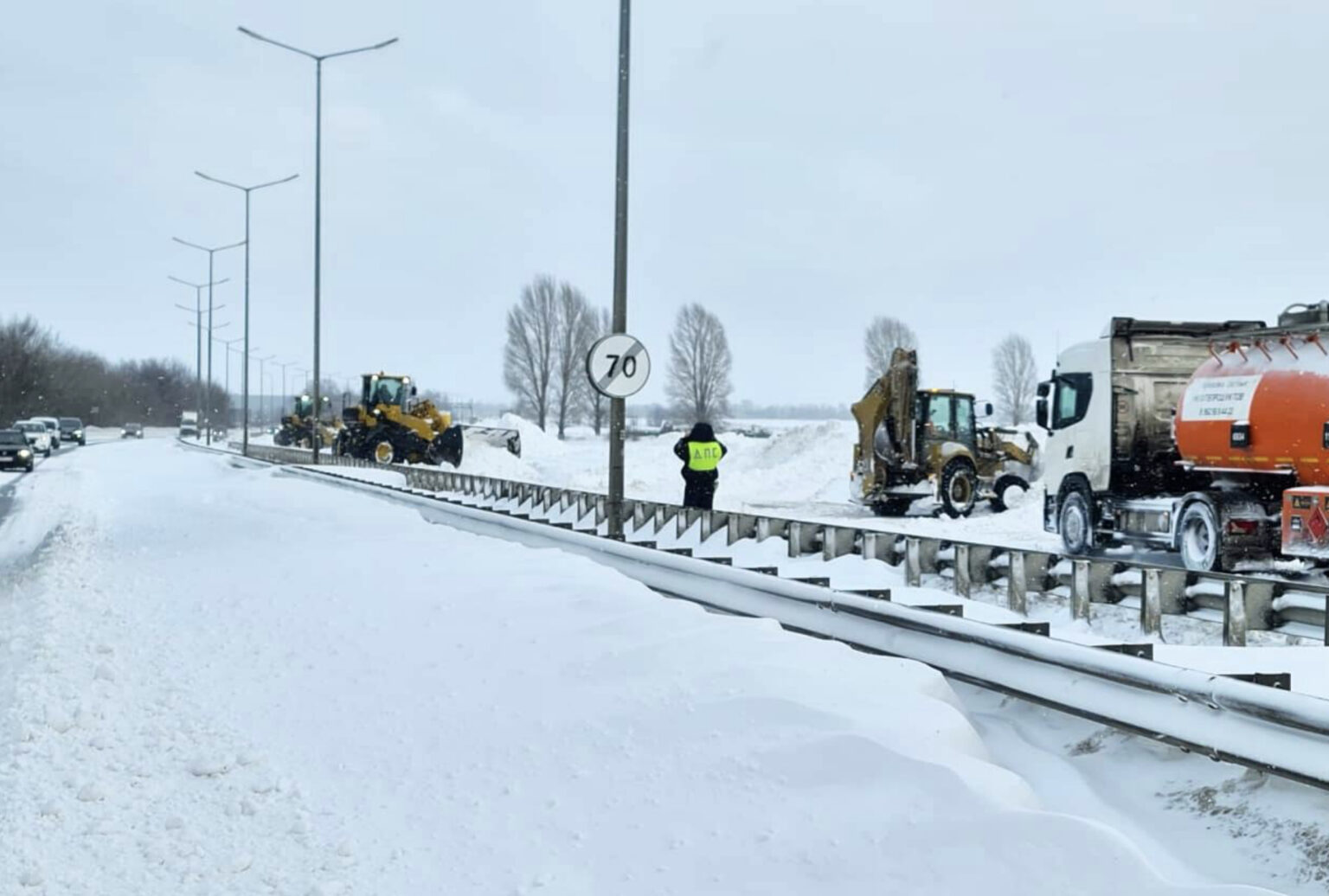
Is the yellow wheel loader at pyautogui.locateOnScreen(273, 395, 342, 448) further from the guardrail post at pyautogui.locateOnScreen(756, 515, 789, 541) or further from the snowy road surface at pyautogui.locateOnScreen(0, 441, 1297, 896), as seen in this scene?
the snowy road surface at pyautogui.locateOnScreen(0, 441, 1297, 896)

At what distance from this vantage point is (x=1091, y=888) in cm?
374

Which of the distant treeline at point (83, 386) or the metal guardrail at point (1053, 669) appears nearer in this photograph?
the metal guardrail at point (1053, 669)

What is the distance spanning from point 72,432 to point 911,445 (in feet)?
260

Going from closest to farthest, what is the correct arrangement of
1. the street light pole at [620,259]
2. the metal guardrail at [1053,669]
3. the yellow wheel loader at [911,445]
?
1. the metal guardrail at [1053,669]
2. the street light pole at [620,259]
3. the yellow wheel loader at [911,445]

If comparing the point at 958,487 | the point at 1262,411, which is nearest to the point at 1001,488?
the point at 958,487

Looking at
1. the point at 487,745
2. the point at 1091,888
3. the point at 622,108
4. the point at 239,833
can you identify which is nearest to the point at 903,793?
the point at 1091,888

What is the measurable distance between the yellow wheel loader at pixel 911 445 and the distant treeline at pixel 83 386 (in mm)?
72881

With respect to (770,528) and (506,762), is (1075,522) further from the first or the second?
(506,762)

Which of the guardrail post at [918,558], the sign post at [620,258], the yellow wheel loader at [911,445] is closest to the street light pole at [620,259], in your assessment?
the sign post at [620,258]

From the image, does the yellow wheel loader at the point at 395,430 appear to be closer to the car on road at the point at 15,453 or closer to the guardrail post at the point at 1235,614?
the car on road at the point at 15,453

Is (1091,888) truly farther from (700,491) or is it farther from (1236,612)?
(700,491)

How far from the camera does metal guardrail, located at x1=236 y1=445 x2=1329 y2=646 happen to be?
8273mm

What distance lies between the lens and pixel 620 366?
13.4 meters

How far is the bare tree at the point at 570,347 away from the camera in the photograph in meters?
99.0
